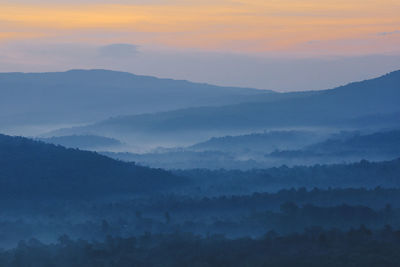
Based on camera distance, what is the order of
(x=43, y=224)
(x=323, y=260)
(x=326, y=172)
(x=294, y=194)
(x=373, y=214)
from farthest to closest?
(x=326, y=172) < (x=294, y=194) < (x=43, y=224) < (x=373, y=214) < (x=323, y=260)

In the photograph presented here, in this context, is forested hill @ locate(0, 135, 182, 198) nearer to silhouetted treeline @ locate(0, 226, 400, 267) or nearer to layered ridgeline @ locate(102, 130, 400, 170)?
layered ridgeline @ locate(102, 130, 400, 170)

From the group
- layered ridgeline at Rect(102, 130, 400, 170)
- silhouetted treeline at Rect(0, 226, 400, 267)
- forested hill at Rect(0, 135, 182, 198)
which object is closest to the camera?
silhouetted treeline at Rect(0, 226, 400, 267)

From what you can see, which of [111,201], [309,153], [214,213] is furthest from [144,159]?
[214,213]

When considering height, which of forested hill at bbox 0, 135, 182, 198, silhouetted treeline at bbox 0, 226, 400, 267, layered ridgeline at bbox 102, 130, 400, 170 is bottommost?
silhouetted treeline at bbox 0, 226, 400, 267

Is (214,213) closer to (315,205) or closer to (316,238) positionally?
(315,205)

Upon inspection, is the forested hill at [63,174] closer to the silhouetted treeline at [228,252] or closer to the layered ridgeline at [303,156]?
the layered ridgeline at [303,156]

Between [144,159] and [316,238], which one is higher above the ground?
[144,159]

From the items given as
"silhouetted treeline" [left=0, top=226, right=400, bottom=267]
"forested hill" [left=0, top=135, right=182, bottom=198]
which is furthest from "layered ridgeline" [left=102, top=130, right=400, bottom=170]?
"silhouetted treeline" [left=0, top=226, right=400, bottom=267]
